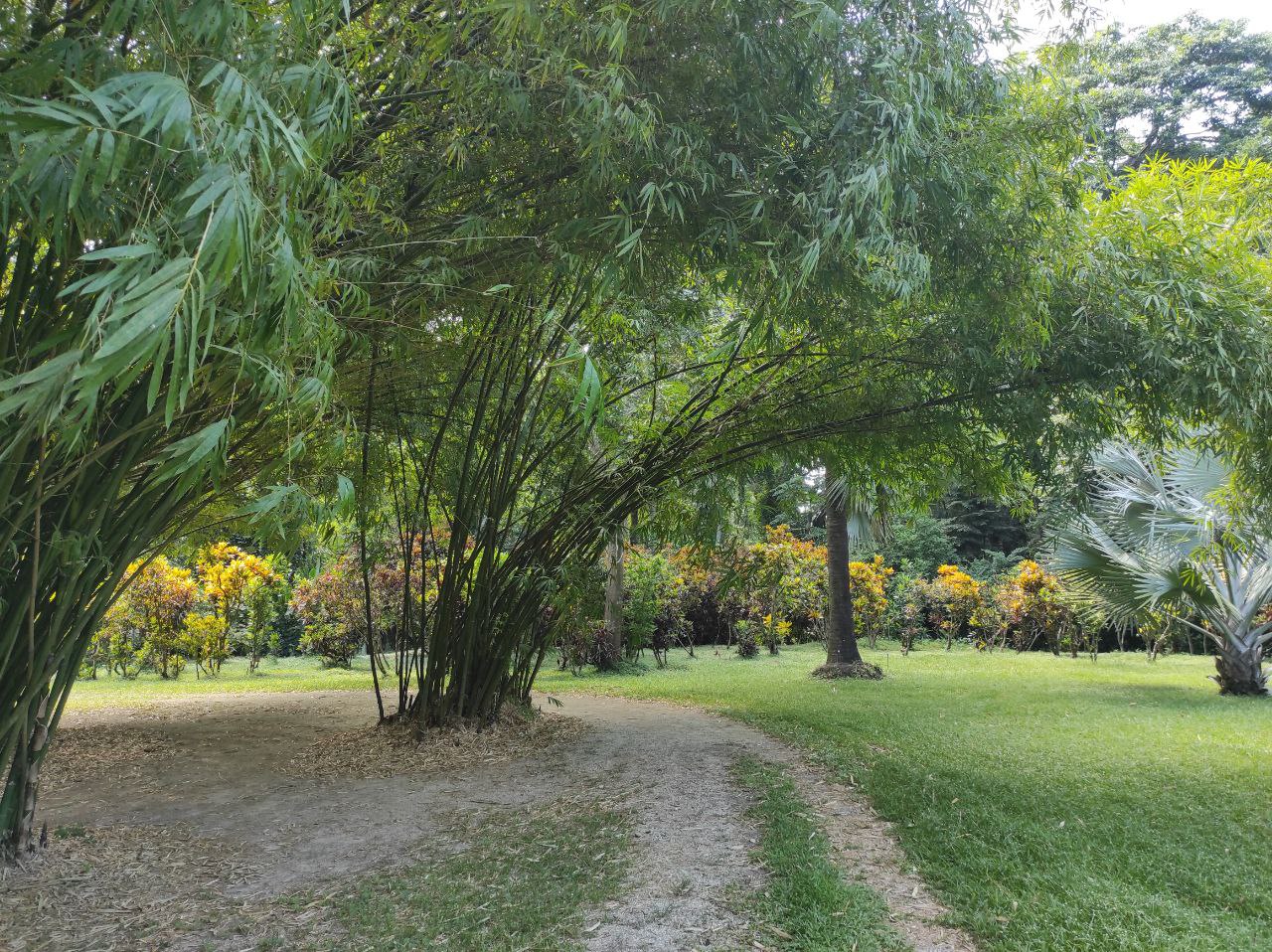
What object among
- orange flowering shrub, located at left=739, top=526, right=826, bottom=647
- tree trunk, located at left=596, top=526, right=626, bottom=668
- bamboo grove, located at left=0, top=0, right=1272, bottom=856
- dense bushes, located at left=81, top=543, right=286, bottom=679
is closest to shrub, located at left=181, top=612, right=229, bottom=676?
dense bushes, located at left=81, top=543, right=286, bottom=679

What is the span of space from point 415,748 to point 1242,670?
24.1 feet

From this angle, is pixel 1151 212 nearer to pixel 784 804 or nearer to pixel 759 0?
pixel 759 0

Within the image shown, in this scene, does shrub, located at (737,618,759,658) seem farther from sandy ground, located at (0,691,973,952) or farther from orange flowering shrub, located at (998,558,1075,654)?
sandy ground, located at (0,691,973,952)

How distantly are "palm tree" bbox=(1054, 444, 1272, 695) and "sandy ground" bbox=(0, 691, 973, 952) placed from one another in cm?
447

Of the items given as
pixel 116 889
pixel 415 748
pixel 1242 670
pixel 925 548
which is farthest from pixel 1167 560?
pixel 925 548

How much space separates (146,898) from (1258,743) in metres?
6.34

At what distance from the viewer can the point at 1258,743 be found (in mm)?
5379

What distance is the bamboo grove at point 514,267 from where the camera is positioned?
134 centimetres

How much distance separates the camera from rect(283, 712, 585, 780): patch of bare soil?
4.69 m

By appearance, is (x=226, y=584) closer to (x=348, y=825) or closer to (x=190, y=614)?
(x=190, y=614)

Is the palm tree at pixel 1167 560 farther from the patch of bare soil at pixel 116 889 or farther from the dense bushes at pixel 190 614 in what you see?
the dense bushes at pixel 190 614

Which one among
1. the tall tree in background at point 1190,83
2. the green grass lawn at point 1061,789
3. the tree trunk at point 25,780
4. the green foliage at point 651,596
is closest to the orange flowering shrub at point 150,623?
the green grass lawn at point 1061,789

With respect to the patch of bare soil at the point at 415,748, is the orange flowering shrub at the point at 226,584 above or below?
above

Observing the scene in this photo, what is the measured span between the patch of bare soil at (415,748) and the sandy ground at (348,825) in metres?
0.07
